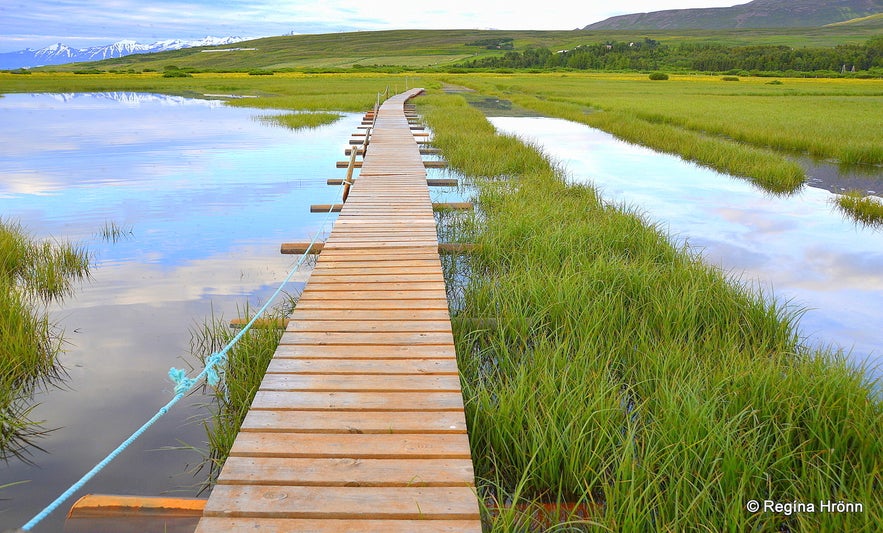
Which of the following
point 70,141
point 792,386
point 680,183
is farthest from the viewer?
point 70,141

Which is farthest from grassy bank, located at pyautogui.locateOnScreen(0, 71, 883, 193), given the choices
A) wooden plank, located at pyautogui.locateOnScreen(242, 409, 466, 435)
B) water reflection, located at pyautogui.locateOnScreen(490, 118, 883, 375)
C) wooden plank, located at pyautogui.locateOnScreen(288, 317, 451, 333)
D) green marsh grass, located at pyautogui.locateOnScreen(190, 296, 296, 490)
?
wooden plank, located at pyautogui.locateOnScreen(242, 409, 466, 435)

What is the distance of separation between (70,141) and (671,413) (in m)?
17.6

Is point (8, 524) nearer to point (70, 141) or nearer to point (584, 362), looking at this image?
point (584, 362)

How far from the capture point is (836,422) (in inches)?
117

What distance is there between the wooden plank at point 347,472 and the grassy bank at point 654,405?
0.26m

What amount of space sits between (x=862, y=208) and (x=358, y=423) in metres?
9.31

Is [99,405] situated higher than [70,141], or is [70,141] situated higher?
[70,141]

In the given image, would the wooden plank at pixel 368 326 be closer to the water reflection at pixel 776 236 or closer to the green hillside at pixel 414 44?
the water reflection at pixel 776 236

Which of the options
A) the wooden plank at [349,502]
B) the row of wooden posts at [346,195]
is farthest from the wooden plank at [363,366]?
the row of wooden posts at [346,195]

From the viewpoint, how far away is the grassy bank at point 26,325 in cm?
357

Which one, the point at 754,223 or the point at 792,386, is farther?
the point at 754,223

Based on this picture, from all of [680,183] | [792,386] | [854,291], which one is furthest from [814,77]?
[792,386]

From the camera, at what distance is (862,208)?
910 cm

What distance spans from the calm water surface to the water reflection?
4.72 metres
